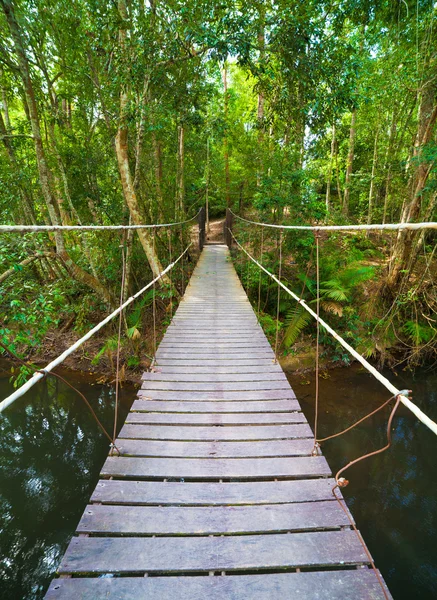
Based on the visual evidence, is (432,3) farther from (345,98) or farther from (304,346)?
(304,346)

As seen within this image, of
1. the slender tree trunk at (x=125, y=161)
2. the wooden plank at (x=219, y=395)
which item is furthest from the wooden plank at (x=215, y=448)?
the slender tree trunk at (x=125, y=161)

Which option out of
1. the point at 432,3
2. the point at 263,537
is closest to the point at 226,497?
the point at 263,537

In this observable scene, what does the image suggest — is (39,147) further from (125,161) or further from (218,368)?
(218,368)

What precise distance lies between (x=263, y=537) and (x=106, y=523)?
592mm

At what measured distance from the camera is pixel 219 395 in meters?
2.03

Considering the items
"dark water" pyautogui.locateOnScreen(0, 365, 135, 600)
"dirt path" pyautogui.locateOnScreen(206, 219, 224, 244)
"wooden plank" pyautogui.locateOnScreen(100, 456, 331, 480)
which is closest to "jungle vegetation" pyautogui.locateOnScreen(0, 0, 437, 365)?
"dark water" pyautogui.locateOnScreen(0, 365, 135, 600)

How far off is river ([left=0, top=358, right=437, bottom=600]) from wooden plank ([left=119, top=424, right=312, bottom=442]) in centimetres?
192

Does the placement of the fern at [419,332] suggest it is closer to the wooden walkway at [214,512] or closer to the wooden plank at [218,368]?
the wooden plank at [218,368]

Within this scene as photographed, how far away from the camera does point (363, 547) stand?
40.4 inches

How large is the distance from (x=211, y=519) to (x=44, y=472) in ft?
10.5

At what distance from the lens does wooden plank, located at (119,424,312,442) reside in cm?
161

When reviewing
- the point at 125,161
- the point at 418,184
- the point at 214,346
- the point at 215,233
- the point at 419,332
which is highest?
the point at 125,161

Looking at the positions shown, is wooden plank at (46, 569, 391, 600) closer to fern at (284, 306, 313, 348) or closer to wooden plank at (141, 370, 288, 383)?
wooden plank at (141, 370, 288, 383)

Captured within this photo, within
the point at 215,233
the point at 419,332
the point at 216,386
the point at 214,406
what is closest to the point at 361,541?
the point at 214,406
